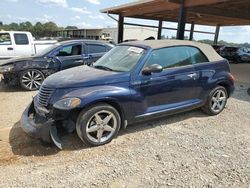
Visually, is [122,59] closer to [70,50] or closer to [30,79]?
[70,50]

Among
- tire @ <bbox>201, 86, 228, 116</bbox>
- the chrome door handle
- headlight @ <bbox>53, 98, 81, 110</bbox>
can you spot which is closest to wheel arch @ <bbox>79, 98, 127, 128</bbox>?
headlight @ <bbox>53, 98, 81, 110</bbox>

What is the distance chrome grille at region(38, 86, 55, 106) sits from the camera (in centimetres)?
401

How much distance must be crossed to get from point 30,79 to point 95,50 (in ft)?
7.50

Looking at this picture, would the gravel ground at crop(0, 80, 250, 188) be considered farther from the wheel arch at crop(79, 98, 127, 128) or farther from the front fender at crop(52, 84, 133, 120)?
the front fender at crop(52, 84, 133, 120)

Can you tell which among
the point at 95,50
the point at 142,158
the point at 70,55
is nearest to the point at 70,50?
the point at 70,55

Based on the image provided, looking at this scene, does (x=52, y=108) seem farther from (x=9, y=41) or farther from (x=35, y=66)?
(x=9, y=41)

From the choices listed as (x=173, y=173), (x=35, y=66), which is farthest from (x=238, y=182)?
(x=35, y=66)

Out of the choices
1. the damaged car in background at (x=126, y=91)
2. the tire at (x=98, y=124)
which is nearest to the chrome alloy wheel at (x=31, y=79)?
the damaged car in background at (x=126, y=91)

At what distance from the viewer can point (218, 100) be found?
563 cm

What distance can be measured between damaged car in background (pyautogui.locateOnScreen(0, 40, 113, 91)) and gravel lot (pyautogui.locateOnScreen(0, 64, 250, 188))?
2797 mm

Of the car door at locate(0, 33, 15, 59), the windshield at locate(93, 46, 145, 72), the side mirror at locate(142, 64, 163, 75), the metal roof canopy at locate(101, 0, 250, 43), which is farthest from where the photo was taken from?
the metal roof canopy at locate(101, 0, 250, 43)

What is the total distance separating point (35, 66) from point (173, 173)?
5846 millimetres

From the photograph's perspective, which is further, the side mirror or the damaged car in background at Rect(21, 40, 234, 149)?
the side mirror

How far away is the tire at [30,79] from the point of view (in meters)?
7.67
